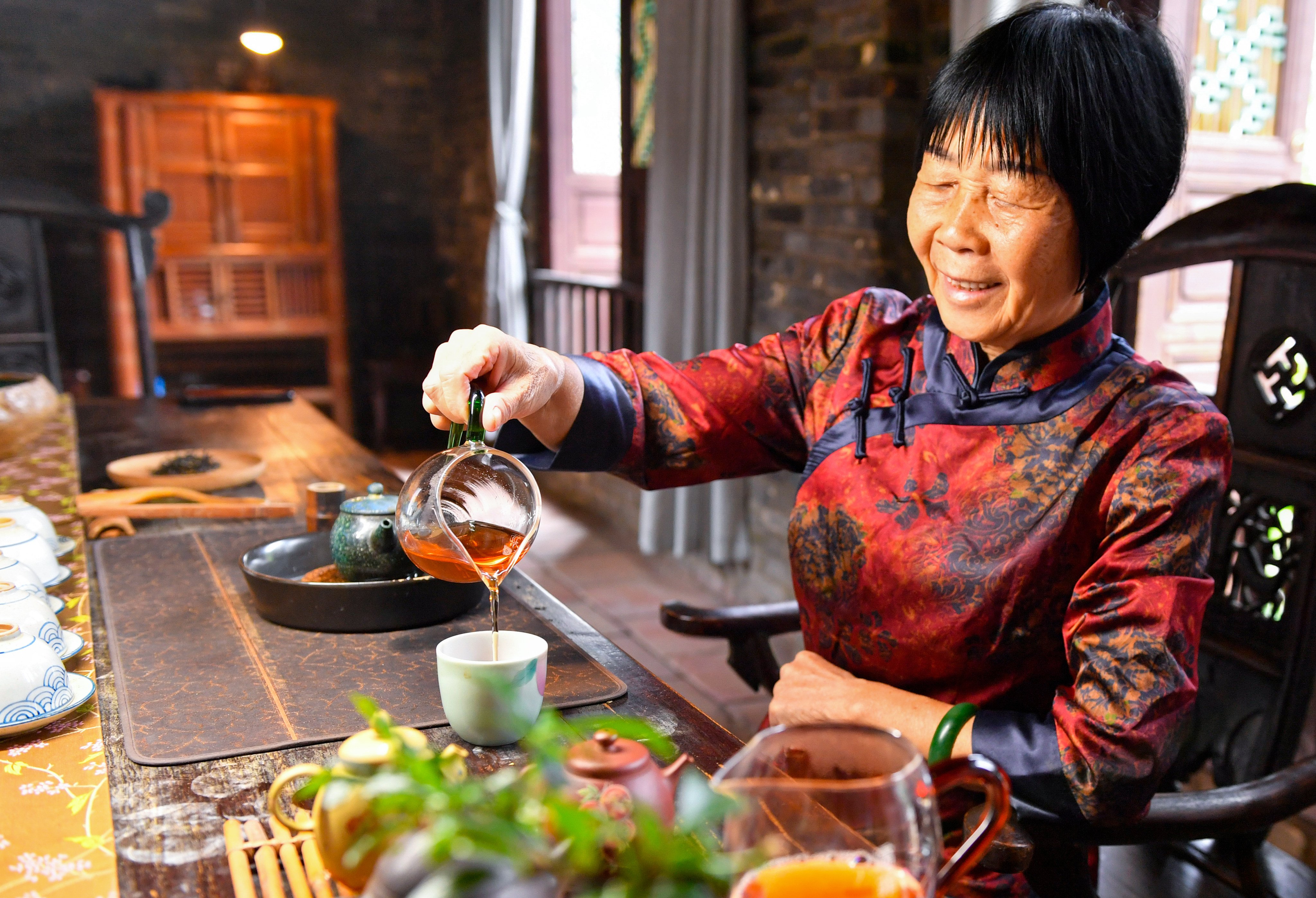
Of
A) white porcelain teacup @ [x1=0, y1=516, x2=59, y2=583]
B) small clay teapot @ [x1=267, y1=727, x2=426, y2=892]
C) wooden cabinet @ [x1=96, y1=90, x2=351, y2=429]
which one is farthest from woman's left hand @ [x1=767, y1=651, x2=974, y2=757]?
wooden cabinet @ [x1=96, y1=90, x2=351, y2=429]

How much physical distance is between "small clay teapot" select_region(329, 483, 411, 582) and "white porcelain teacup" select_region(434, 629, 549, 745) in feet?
0.97

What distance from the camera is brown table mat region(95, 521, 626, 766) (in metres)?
1.00

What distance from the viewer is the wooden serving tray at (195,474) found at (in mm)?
1931

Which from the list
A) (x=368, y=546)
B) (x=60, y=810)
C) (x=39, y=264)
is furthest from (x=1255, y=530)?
(x=39, y=264)

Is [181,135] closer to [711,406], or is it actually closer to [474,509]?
[711,406]

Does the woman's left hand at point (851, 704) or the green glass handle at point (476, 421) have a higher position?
the green glass handle at point (476, 421)

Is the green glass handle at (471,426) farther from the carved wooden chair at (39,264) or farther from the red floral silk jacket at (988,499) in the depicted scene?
the carved wooden chair at (39,264)

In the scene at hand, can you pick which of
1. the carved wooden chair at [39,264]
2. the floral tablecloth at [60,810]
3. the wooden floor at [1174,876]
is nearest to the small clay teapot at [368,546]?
the floral tablecloth at [60,810]

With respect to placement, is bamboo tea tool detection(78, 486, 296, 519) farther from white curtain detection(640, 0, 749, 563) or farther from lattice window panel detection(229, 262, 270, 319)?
lattice window panel detection(229, 262, 270, 319)

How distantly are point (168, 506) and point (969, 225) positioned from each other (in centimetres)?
130

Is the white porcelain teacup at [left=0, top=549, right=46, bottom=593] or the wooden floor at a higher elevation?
the white porcelain teacup at [left=0, top=549, right=46, bottom=593]

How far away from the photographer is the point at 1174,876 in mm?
1936

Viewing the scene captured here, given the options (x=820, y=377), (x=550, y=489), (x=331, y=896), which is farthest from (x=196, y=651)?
(x=550, y=489)

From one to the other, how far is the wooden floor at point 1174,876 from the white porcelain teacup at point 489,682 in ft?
4.26
